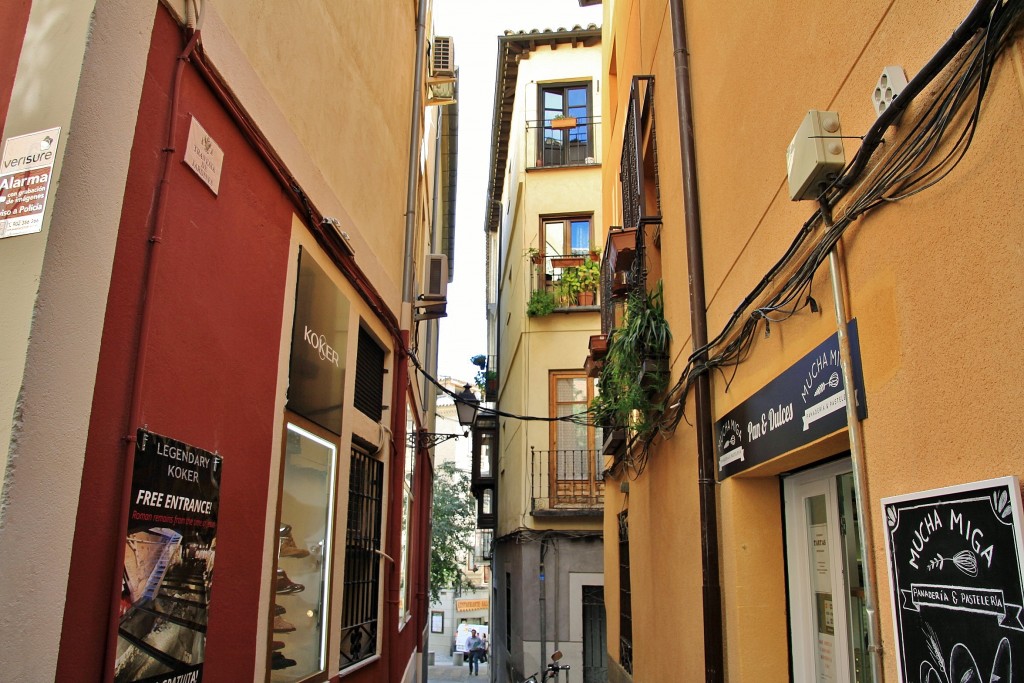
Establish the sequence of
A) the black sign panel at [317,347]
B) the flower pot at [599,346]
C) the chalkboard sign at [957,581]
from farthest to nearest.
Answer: the flower pot at [599,346], the black sign panel at [317,347], the chalkboard sign at [957,581]

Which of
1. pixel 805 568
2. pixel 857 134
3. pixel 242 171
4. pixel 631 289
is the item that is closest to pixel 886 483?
pixel 857 134

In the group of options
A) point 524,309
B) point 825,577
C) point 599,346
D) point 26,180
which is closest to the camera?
point 26,180

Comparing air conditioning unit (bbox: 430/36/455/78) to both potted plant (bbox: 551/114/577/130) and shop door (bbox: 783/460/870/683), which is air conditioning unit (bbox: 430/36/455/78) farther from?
shop door (bbox: 783/460/870/683)

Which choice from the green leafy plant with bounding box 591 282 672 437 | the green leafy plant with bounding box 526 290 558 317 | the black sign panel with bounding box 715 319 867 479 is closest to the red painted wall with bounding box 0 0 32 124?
the black sign panel with bounding box 715 319 867 479

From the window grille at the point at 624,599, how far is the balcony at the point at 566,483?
189 inches

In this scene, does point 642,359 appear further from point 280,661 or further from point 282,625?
point 280,661

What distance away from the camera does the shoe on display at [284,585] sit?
15.9ft

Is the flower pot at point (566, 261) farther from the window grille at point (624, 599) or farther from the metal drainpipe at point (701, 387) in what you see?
the metal drainpipe at point (701, 387)

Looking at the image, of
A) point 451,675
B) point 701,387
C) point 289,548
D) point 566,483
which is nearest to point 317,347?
point 289,548

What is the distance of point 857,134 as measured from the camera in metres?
3.08

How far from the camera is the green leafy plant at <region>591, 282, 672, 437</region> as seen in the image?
6734mm

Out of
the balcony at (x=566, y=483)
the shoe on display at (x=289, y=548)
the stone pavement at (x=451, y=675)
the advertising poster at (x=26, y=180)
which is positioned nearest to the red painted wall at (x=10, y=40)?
the advertising poster at (x=26, y=180)

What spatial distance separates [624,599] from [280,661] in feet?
18.4

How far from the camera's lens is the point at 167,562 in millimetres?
3312
